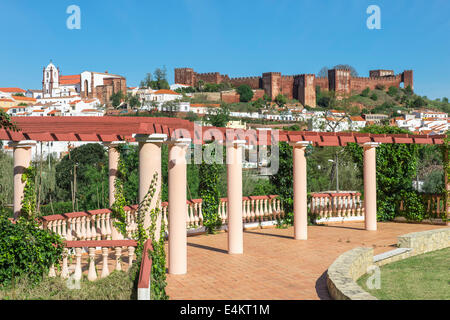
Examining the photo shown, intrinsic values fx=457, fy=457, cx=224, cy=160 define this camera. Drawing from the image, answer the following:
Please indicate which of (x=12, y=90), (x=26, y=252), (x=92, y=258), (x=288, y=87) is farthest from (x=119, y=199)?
(x=12, y=90)

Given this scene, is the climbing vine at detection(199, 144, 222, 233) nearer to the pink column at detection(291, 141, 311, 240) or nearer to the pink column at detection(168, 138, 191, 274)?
the pink column at detection(291, 141, 311, 240)

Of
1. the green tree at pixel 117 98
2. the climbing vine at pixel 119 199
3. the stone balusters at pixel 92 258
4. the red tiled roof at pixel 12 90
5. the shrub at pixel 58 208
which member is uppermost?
the red tiled roof at pixel 12 90

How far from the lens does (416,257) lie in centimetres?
920

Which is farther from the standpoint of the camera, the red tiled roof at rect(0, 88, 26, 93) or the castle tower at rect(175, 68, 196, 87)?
the castle tower at rect(175, 68, 196, 87)

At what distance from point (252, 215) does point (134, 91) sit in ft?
434

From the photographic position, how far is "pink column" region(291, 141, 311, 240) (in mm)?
10719

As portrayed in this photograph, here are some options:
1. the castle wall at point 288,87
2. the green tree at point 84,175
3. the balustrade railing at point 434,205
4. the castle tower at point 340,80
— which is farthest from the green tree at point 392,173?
the castle tower at point 340,80

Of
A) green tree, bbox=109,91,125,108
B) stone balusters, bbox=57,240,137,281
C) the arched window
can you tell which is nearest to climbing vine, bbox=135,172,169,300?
stone balusters, bbox=57,240,137,281

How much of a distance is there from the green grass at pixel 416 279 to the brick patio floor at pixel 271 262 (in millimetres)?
772

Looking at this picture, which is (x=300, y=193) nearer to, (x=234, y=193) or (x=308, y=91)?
(x=234, y=193)

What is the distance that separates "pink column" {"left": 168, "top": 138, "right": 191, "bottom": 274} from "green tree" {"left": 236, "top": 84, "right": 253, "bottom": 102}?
125 m

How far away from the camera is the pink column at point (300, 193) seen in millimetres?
10719

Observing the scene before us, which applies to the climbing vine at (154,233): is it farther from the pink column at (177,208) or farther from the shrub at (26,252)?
the shrub at (26,252)
